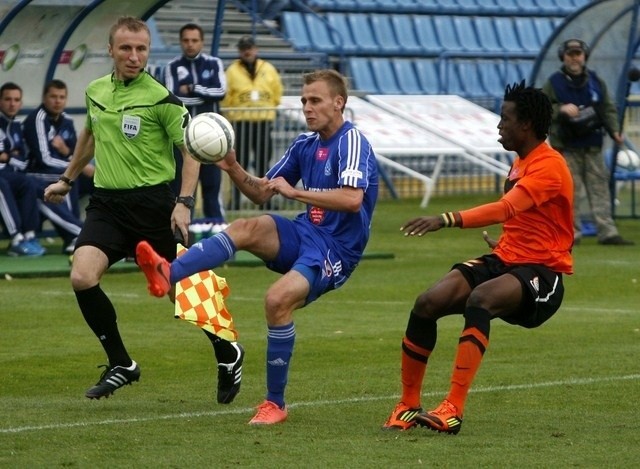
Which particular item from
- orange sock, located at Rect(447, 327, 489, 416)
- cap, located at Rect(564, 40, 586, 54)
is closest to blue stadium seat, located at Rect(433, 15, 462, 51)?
cap, located at Rect(564, 40, 586, 54)

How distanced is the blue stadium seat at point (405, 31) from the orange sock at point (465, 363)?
22704mm

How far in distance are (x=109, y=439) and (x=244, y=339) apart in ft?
13.7

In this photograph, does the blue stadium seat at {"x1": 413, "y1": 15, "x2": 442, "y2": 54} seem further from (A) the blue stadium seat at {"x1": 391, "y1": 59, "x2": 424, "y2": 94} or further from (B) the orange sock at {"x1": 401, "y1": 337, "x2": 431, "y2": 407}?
(B) the orange sock at {"x1": 401, "y1": 337, "x2": 431, "y2": 407}

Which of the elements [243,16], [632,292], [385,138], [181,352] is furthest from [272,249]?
[243,16]

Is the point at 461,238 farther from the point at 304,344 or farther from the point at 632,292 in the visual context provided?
the point at 304,344

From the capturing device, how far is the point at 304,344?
37.2ft

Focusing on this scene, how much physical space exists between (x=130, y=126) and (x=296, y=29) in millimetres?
19687

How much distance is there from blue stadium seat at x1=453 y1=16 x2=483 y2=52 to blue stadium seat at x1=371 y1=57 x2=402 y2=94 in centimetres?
248

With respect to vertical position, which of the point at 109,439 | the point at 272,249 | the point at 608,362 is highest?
the point at 272,249

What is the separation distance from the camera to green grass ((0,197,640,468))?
23.5ft

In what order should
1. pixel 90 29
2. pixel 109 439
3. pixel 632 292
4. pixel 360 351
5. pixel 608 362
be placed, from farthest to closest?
pixel 90 29
pixel 632 292
pixel 360 351
pixel 608 362
pixel 109 439

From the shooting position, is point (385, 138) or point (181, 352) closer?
point (181, 352)

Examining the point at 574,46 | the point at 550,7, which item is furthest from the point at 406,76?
the point at 574,46

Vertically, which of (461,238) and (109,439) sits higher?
(109,439)
